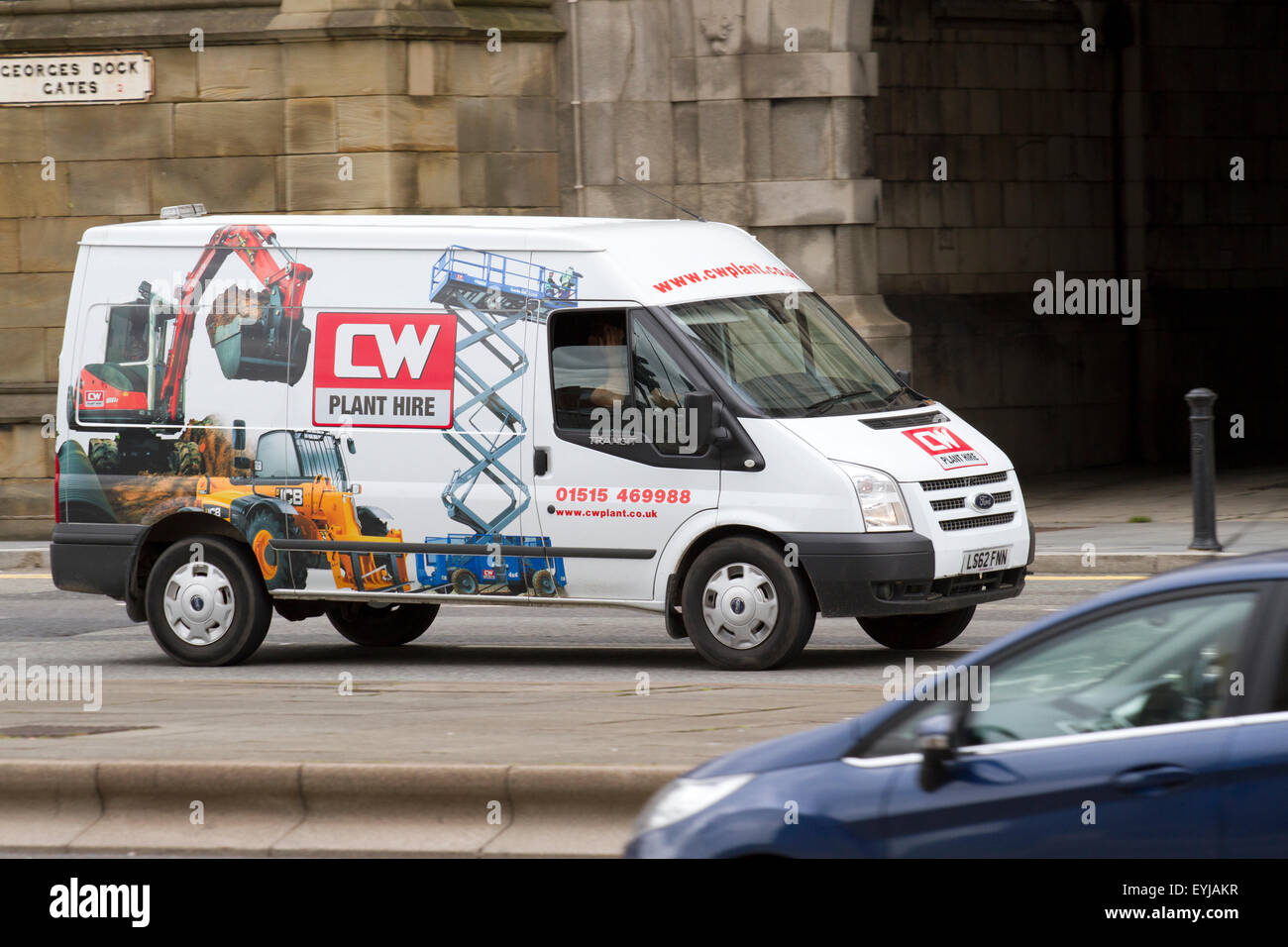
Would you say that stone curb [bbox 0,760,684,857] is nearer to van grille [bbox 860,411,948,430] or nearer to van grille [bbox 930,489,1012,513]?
van grille [bbox 930,489,1012,513]

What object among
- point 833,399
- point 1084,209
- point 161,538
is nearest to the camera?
point 833,399

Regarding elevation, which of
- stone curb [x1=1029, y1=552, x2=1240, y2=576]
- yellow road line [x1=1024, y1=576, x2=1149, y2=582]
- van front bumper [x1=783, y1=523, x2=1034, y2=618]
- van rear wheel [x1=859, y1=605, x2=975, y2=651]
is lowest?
van rear wheel [x1=859, y1=605, x2=975, y2=651]

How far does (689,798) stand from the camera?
16.7 ft

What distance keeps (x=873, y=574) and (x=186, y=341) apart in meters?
3.84

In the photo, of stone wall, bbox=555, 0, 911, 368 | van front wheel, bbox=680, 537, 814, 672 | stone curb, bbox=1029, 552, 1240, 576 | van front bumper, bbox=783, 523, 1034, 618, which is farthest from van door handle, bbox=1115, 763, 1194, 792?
stone wall, bbox=555, 0, 911, 368

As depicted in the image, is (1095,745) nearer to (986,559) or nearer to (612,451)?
(986,559)

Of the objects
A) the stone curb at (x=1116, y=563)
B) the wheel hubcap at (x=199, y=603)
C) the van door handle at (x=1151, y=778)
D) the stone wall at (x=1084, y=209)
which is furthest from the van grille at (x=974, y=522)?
the stone wall at (x=1084, y=209)

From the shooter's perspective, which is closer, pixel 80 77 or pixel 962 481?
pixel 962 481

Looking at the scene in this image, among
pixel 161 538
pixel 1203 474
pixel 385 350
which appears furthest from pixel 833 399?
pixel 1203 474

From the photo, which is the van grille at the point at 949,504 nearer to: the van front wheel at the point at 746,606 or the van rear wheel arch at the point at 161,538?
the van front wheel at the point at 746,606

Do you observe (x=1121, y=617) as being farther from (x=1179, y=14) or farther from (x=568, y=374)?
(x=1179, y=14)

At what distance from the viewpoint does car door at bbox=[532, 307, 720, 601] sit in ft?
33.8

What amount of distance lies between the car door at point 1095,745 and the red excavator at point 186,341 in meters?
6.54

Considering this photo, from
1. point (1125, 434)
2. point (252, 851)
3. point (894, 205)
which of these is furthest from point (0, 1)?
point (252, 851)
